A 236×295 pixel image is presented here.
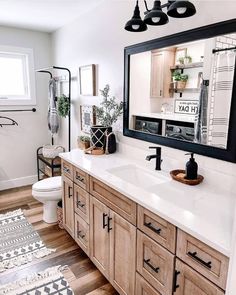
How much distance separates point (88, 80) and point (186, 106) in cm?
144

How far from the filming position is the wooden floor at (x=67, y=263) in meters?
1.83

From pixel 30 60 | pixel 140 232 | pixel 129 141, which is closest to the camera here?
pixel 140 232

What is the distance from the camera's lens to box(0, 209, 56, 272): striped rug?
6.97ft

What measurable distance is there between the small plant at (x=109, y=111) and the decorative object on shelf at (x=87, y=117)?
0.29 meters

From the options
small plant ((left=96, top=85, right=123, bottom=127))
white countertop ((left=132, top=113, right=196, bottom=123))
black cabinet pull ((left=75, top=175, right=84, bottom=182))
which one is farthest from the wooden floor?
white countertop ((left=132, top=113, right=196, bottom=123))

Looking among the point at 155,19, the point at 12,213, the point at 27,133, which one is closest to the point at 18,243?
the point at 12,213

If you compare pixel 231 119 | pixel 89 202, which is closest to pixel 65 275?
pixel 89 202

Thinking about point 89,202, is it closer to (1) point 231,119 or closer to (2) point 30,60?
(1) point 231,119

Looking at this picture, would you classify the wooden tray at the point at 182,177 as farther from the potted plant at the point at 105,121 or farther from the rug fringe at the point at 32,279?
the rug fringe at the point at 32,279

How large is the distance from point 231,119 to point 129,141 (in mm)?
1040

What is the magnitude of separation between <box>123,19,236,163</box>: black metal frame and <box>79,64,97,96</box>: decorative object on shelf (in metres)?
0.58

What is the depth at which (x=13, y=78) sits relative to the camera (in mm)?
3547

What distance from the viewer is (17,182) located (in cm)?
373

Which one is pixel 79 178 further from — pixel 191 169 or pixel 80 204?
pixel 191 169
